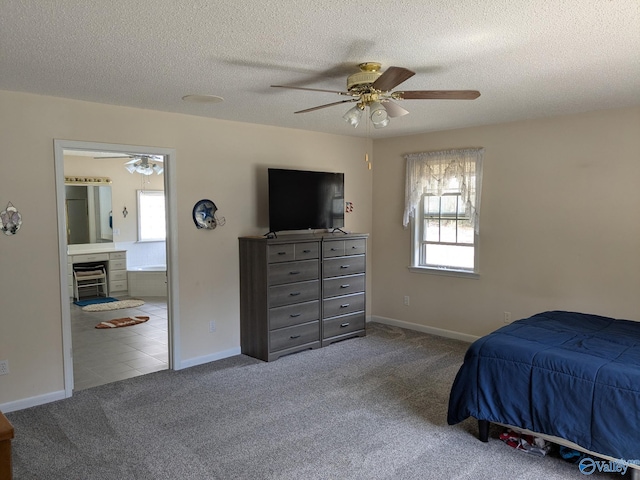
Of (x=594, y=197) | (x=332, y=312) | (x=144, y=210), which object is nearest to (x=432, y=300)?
(x=332, y=312)

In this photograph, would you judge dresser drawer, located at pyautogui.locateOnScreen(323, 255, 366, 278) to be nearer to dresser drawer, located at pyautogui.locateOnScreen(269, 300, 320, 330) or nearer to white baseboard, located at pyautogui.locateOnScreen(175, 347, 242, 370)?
dresser drawer, located at pyautogui.locateOnScreen(269, 300, 320, 330)

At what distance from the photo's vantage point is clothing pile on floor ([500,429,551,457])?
9.59 ft

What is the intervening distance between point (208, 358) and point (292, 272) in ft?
3.99

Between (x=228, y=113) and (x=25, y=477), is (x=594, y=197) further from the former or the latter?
(x=25, y=477)

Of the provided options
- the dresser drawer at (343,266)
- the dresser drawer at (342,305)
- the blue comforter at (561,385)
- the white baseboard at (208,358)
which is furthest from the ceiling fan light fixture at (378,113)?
the white baseboard at (208,358)

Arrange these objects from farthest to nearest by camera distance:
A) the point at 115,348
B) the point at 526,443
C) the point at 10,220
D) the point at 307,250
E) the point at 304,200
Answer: the point at 115,348
the point at 304,200
the point at 307,250
the point at 10,220
the point at 526,443

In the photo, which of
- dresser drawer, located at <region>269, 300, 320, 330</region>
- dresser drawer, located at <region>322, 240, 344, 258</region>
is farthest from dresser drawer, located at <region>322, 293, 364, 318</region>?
dresser drawer, located at <region>322, 240, 344, 258</region>

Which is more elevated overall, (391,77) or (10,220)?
(391,77)

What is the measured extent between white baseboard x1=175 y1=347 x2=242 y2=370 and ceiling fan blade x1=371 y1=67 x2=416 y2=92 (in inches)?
126

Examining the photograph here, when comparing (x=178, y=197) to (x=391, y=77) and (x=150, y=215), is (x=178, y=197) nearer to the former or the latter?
(x=391, y=77)

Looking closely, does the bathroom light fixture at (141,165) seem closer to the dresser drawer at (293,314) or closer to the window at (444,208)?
the dresser drawer at (293,314)

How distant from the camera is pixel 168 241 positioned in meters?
4.40

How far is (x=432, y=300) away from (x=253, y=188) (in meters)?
2.56

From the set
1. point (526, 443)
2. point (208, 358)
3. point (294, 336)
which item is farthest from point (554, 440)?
point (208, 358)
